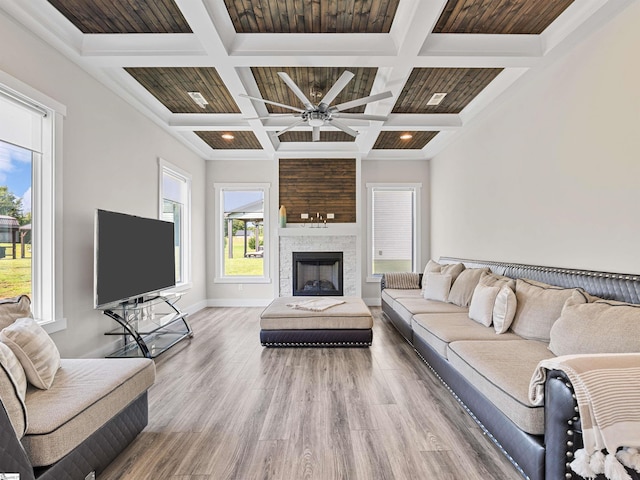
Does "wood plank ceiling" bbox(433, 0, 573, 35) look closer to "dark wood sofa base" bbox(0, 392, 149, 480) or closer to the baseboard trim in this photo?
"dark wood sofa base" bbox(0, 392, 149, 480)

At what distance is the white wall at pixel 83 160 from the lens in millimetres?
2764

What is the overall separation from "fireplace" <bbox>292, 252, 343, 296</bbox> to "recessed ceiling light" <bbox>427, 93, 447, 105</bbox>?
10.7ft

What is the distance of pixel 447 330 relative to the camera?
9.77 feet

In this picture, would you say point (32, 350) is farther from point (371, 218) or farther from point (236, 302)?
point (371, 218)

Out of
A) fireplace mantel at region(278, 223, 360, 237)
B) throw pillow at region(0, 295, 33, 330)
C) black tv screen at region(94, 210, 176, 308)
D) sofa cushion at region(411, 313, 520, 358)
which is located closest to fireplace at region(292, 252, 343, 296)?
fireplace mantel at region(278, 223, 360, 237)

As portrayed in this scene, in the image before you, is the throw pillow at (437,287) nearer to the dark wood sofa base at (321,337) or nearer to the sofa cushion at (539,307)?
the dark wood sofa base at (321,337)

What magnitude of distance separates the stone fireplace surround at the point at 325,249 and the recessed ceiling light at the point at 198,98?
9.44ft

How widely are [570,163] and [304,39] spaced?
257 centimetres

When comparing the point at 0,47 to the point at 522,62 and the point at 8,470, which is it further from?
the point at 522,62

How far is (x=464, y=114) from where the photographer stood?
15.7 feet

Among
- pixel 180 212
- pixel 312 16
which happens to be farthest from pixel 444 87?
pixel 180 212

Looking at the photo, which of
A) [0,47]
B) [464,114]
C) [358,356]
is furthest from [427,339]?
[0,47]

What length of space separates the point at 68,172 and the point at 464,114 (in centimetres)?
479

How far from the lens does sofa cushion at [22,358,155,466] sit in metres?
1.48
